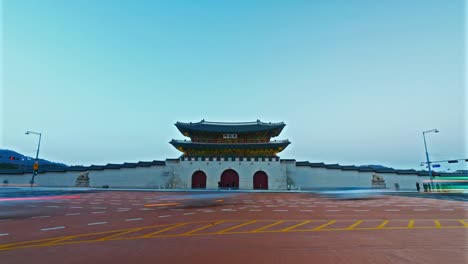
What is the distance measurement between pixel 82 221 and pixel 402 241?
10.1m

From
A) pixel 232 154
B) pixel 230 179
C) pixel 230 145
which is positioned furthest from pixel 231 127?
pixel 230 179

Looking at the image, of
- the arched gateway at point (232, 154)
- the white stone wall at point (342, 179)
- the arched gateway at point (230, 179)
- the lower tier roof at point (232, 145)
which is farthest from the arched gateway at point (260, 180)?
the white stone wall at point (342, 179)

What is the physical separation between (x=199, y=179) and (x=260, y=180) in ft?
28.7

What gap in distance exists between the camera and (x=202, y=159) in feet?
109

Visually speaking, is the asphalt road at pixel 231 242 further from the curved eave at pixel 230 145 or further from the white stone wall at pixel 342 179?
the curved eave at pixel 230 145

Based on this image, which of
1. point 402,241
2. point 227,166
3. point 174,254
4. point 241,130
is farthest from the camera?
point 241,130

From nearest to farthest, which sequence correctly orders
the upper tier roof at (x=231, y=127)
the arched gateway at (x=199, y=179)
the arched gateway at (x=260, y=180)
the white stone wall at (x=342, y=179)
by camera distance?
the white stone wall at (x=342, y=179), the arched gateway at (x=260, y=180), the arched gateway at (x=199, y=179), the upper tier roof at (x=231, y=127)

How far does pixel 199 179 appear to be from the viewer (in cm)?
3291

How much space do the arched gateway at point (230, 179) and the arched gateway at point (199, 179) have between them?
2.74m

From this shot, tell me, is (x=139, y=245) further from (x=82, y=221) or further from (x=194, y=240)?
(x=82, y=221)

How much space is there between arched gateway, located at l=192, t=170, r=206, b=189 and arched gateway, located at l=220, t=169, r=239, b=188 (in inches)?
108

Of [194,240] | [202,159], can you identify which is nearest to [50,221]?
[194,240]

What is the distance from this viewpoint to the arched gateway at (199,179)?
107ft

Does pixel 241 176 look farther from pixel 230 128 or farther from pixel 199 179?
pixel 230 128
